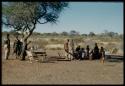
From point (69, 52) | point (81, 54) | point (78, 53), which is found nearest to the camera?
point (69, 52)

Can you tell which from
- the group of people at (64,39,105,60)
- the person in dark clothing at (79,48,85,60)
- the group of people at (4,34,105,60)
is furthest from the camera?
the person in dark clothing at (79,48,85,60)

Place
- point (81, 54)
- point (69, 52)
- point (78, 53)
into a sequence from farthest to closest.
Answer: point (81, 54) → point (78, 53) → point (69, 52)

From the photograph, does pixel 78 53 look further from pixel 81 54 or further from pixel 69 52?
pixel 69 52

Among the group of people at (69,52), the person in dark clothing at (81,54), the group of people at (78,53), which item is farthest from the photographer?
the person in dark clothing at (81,54)

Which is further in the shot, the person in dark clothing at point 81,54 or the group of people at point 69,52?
the person in dark clothing at point 81,54

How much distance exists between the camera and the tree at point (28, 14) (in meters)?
24.5

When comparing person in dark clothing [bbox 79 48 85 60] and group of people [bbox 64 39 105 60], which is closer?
group of people [bbox 64 39 105 60]

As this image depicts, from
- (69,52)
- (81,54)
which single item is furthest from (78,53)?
(69,52)

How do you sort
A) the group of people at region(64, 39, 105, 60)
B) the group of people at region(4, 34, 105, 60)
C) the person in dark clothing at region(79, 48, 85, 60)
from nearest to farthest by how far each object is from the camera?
the group of people at region(4, 34, 105, 60) < the group of people at region(64, 39, 105, 60) < the person in dark clothing at region(79, 48, 85, 60)

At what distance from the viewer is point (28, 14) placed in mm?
24406

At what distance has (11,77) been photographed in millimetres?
14711

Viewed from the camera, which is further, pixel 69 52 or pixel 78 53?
pixel 78 53

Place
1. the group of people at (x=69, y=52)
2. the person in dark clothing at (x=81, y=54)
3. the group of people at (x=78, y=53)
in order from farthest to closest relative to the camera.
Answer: the person in dark clothing at (x=81, y=54) → the group of people at (x=78, y=53) → the group of people at (x=69, y=52)

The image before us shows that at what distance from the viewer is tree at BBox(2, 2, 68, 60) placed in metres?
24.5
